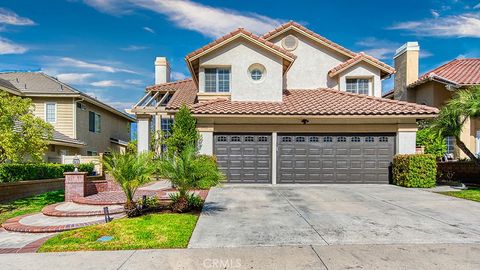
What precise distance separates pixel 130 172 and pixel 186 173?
1.42 m

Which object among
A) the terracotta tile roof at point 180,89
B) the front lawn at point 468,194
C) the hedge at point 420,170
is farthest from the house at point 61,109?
the front lawn at point 468,194

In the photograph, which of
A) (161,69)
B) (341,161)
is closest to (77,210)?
(341,161)

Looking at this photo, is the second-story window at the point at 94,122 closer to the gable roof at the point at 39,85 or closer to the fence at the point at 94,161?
the gable roof at the point at 39,85

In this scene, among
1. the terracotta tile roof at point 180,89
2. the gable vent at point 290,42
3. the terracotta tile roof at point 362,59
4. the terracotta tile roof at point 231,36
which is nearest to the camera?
the terracotta tile roof at point 231,36

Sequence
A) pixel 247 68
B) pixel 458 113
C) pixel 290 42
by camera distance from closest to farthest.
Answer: pixel 458 113
pixel 247 68
pixel 290 42

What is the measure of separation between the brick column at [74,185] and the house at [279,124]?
5590mm

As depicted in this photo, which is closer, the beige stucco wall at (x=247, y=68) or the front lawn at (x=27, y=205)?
the front lawn at (x=27, y=205)

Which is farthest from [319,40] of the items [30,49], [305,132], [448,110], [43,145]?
[30,49]

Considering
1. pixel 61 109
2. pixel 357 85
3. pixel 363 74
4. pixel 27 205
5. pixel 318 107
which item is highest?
pixel 363 74

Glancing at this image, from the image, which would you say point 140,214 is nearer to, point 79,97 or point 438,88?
point 79,97

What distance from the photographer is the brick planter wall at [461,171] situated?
1610 centimetres

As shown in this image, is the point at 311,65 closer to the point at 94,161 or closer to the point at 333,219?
the point at 333,219

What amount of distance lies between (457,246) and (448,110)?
10.1 meters

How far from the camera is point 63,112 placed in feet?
73.2
